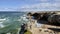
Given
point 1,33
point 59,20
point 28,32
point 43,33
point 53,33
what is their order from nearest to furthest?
point 53,33, point 43,33, point 28,32, point 59,20, point 1,33

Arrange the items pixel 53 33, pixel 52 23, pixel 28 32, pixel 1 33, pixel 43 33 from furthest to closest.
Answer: pixel 1 33
pixel 52 23
pixel 28 32
pixel 43 33
pixel 53 33

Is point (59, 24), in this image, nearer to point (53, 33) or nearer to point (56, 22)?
point (56, 22)

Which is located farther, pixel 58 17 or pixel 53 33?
pixel 58 17

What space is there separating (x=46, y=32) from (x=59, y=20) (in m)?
3.75

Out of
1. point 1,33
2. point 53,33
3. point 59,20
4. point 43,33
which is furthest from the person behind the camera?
point 1,33

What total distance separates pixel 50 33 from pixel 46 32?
1.01 metres

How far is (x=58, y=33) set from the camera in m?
14.7

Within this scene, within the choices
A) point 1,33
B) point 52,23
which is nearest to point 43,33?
point 52,23

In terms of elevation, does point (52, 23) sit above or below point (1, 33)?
above

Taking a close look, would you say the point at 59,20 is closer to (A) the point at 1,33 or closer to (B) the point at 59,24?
(B) the point at 59,24

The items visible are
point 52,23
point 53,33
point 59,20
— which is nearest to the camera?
point 53,33

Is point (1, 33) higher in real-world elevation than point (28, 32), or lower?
lower

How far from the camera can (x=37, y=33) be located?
51.2ft

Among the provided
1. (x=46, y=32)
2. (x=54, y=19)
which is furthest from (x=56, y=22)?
(x=46, y=32)
